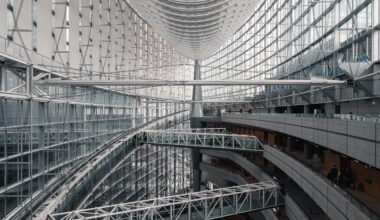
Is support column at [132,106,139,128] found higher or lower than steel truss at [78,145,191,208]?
higher

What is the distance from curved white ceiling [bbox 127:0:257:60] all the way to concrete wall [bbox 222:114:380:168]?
13249mm

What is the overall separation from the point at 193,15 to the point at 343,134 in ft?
73.3

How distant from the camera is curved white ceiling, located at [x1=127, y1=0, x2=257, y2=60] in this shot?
Result: 3106cm

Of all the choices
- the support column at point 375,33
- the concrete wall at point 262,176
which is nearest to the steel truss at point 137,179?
the concrete wall at point 262,176

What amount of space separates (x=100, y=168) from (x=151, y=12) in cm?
1527

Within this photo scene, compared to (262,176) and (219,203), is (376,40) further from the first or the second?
(262,176)

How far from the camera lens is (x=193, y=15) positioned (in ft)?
107

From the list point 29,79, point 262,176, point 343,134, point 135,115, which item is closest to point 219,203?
point 262,176

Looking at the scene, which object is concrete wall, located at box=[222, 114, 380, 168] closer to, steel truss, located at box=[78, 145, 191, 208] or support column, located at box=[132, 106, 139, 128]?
steel truss, located at box=[78, 145, 191, 208]

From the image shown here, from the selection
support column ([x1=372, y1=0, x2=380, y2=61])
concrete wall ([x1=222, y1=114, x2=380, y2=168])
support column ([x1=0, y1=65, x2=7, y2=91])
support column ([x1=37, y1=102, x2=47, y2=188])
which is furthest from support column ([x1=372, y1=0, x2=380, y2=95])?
support column ([x1=0, y1=65, x2=7, y2=91])

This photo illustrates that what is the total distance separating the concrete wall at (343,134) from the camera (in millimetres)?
Answer: 9869

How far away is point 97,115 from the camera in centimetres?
2539

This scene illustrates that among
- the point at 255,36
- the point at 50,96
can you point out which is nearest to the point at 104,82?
the point at 50,96

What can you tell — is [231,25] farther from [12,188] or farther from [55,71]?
[12,188]
